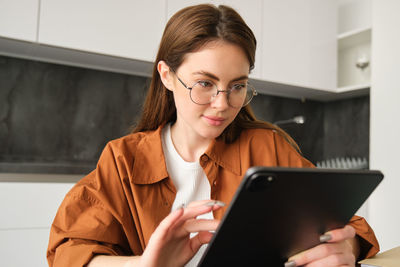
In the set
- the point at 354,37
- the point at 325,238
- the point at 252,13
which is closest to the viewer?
the point at 325,238

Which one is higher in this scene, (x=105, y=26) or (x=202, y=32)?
(x=105, y=26)

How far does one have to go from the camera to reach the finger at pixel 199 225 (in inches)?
24.8

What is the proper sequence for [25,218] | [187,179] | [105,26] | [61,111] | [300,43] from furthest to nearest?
[300,43] < [61,111] < [105,26] < [25,218] < [187,179]

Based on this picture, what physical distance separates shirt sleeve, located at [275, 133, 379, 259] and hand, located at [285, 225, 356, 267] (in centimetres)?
23

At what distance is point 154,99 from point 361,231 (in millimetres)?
703

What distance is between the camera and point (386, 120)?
8.09 ft

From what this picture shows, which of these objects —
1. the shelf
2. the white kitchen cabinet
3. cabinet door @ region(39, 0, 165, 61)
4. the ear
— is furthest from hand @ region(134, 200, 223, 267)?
the shelf

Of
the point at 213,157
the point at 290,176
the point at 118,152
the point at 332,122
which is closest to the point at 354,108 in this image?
the point at 332,122

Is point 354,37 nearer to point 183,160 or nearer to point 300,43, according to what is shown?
point 300,43

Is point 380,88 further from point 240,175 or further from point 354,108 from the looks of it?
point 240,175

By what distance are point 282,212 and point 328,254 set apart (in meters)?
0.18

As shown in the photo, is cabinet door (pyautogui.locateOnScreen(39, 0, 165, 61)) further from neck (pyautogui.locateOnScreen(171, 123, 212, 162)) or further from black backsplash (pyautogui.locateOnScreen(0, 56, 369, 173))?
neck (pyautogui.locateOnScreen(171, 123, 212, 162))

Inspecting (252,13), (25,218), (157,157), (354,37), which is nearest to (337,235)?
(157,157)

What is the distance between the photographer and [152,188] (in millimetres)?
985
